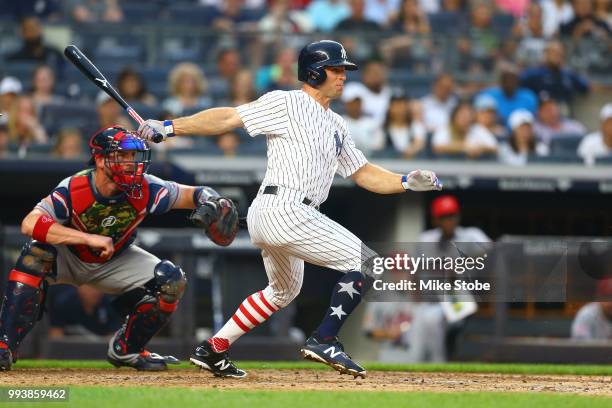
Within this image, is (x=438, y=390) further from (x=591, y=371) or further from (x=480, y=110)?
(x=480, y=110)

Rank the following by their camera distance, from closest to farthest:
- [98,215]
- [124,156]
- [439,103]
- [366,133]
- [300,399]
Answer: [300,399]
[124,156]
[98,215]
[366,133]
[439,103]

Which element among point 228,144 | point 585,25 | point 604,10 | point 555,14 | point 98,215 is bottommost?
point 98,215

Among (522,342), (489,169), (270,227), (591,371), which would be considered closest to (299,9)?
(489,169)

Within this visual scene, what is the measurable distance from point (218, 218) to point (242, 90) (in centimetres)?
491

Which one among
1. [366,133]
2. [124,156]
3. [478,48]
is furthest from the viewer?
[478,48]

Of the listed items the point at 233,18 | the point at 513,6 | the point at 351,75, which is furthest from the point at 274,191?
the point at 513,6

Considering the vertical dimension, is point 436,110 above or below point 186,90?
above

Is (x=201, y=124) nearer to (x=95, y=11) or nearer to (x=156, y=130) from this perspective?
(x=156, y=130)

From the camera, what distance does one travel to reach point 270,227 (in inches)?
251

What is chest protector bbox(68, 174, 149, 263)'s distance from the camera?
269 inches

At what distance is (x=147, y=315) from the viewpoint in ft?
23.5

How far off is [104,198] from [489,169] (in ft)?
16.8

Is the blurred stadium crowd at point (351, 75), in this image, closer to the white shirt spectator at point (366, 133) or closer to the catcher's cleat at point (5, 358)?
the white shirt spectator at point (366, 133)

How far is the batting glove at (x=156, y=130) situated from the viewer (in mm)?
6387
